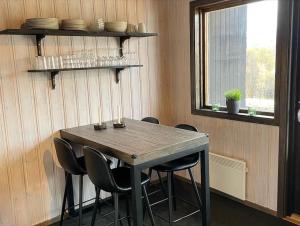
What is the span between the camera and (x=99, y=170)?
7.00 ft

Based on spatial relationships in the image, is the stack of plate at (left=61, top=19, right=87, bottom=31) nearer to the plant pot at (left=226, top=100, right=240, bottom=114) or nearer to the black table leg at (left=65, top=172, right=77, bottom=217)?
the black table leg at (left=65, top=172, right=77, bottom=217)

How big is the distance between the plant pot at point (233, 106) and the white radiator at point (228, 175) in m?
0.50

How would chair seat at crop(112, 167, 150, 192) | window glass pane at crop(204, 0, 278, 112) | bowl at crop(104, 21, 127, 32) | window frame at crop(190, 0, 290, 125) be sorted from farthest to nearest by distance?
bowl at crop(104, 21, 127, 32), window glass pane at crop(204, 0, 278, 112), window frame at crop(190, 0, 290, 125), chair seat at crop(112, 167, 150, 192)

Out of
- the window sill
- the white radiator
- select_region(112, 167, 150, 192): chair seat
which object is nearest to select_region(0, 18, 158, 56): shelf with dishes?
the window sill

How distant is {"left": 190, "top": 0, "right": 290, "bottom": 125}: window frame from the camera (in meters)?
2.58

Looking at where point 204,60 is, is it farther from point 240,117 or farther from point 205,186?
point 205,186

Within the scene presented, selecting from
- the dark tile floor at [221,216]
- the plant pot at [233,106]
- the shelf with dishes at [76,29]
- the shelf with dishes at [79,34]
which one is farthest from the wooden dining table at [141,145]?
the shelf with dishes at [76,29]

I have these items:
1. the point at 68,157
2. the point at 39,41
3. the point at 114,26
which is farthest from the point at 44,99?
the point at 114,26

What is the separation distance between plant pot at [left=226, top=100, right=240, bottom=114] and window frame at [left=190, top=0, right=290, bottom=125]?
4 centimetres

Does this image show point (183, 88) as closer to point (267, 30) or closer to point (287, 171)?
point (267, 30)

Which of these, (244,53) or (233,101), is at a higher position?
(244,53)

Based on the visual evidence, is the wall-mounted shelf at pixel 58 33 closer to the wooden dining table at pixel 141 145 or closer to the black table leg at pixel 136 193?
the wooden dining table at pixel 141 145

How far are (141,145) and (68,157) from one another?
659 mm

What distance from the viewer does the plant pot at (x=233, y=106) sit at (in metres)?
3.03
